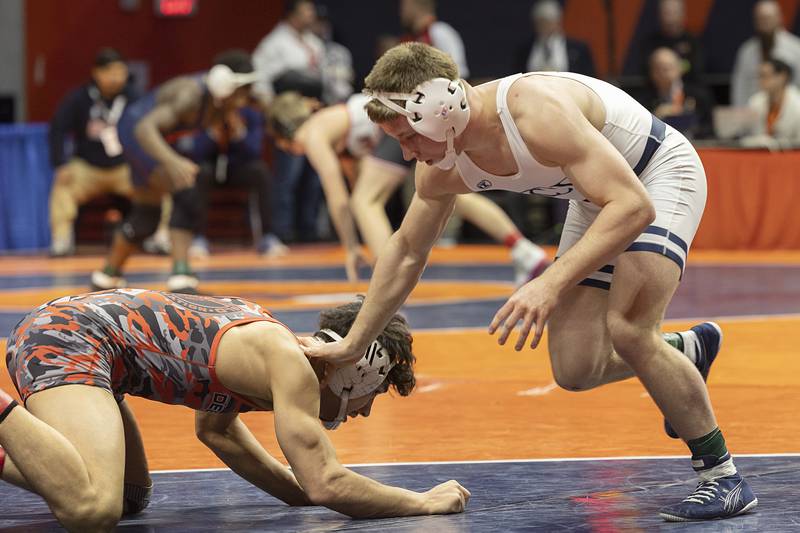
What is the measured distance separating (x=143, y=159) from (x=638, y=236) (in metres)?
6.19

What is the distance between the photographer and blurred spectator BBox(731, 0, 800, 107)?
43.7 ft

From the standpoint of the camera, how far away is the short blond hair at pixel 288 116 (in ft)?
30.1

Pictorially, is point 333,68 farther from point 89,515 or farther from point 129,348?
point 89,515

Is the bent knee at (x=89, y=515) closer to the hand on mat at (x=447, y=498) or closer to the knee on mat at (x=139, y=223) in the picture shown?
the hand on mat at (x=447, y=498)

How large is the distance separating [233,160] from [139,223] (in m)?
1.33

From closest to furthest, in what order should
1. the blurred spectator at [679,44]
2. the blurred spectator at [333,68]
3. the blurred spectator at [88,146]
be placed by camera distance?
the blurred spectator at [679,44]
the blurred spectator at [88,146]
the blurred spectator at [333,68]

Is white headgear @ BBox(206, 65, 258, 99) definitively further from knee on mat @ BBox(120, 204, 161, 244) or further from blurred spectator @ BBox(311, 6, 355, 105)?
blurred spectator @ BBox(311, 6, 355, 105)

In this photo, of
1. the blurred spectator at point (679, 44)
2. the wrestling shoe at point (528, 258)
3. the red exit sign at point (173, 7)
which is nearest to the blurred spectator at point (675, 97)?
the blurred spectator at point (679, 44)

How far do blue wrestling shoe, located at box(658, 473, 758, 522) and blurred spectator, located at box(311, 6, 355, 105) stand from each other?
10641 millimetres

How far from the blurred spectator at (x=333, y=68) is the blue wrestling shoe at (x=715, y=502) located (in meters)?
10.6

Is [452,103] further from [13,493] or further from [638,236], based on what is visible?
[13,493]

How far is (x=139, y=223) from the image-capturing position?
984 centimetres

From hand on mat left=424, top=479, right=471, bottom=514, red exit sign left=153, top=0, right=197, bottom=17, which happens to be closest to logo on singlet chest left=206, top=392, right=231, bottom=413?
hand on mat left=424, top=479, right=471, bottom=514

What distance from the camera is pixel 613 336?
3859mm
